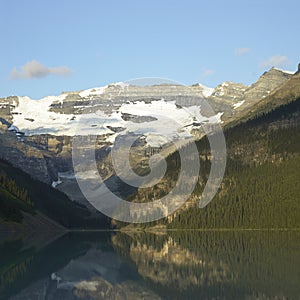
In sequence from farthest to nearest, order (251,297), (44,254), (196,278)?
1. (44,254)
2. (196,278)
3. (251,297)

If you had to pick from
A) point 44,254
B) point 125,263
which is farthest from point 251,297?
point 44,254

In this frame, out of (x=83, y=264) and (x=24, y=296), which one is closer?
(x=24, y=296)

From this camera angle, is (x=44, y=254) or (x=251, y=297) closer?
(x=251, y=297)

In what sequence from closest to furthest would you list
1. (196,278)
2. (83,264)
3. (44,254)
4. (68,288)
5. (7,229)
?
(68,288)
(196,278)
(83,264)
(44,254)
(7,229)

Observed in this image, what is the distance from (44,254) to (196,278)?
1860 inches

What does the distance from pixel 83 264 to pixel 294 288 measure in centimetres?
4134

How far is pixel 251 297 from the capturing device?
60.1 meters

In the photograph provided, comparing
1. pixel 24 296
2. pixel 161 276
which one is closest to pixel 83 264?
pixel 161 276

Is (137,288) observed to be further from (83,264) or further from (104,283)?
(83,264)

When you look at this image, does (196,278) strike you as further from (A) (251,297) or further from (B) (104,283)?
(A) (251,297)

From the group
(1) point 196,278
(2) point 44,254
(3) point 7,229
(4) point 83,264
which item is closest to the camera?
(1) point 196,278

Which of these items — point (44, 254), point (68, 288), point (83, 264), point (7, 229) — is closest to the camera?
point (68, 288)

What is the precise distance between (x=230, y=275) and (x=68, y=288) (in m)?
18.5

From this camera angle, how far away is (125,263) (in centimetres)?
9819
